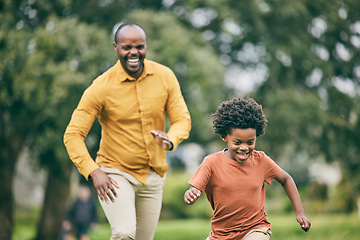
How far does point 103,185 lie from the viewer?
4.41m

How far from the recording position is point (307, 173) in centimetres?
3962

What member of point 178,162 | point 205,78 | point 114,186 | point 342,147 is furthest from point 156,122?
point 178,162

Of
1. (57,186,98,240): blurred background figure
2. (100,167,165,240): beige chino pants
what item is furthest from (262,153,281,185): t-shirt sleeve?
(57,186,98,240): blurred background figure

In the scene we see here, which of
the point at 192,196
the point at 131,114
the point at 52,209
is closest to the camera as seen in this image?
the point at 192,196

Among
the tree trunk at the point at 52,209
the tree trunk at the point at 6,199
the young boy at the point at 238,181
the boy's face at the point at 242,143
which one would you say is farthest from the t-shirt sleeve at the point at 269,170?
the tree trunk at the point at 52,209

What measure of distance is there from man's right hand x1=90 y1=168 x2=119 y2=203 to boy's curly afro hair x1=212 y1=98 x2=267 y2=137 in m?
0.97

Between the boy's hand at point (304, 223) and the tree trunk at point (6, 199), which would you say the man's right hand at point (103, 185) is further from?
the tree trunk at point (6, 199)

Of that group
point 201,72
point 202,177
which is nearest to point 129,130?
point 202,177

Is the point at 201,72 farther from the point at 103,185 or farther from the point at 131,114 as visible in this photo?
the point at 103,185

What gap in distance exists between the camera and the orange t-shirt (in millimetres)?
4316

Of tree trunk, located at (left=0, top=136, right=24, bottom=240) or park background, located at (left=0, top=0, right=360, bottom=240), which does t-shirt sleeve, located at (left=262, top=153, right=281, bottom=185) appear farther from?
tree trunk, located at (left=0, top=136, right=24, bottom=240)

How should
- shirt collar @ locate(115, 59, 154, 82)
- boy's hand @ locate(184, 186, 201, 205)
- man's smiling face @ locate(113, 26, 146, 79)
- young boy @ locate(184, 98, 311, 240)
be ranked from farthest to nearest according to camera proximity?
shirt collar @ locate(115, 59, 154, 82), man's smiling face @ locate(113, 26, 146, 79), young boy @ locate(184, 98, 311, 240), boy's hand @ locate(184, 186, 201, 205)

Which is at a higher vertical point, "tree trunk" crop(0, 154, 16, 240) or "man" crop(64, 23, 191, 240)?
"man" crop(64, 23, 191, 240)

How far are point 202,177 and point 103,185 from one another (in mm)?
801
